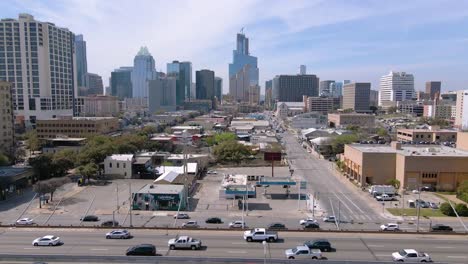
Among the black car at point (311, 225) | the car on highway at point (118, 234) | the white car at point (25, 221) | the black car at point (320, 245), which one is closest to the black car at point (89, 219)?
the white car at point (25, 221)

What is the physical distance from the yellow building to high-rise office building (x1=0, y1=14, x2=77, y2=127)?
93.1 metres

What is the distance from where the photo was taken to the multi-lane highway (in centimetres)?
2270

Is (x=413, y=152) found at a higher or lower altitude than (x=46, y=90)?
lower

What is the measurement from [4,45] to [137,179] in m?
79.6

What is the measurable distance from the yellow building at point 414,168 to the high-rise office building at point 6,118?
56.7m

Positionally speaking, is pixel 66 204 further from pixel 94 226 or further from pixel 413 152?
pixel 413 152

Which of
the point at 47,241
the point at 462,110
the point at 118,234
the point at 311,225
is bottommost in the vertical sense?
the point at 311,225

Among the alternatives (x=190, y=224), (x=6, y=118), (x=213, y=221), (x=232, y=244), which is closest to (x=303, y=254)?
(x=232, y=244)

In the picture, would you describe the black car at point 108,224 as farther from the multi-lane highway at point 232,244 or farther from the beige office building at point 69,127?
the beige office building at point 69,127

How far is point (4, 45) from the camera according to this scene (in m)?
107

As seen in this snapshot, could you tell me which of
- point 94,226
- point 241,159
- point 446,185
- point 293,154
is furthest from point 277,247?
point 293,154

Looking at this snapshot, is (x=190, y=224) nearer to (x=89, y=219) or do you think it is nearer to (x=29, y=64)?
(x=89, y=219)

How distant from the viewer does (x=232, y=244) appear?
24.7 m

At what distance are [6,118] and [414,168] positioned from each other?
6559 cm
